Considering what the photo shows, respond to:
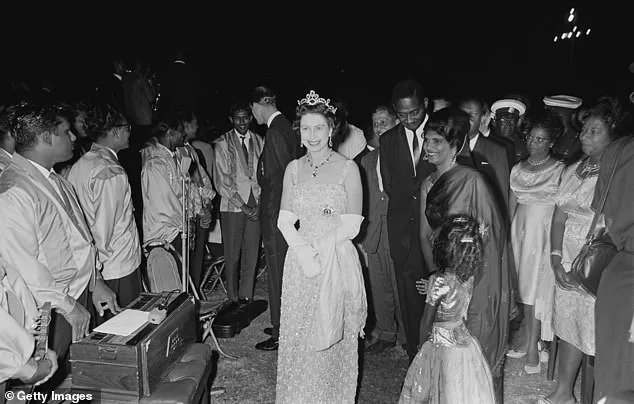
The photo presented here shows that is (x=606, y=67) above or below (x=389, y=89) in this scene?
above

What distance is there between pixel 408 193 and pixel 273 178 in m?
1.07

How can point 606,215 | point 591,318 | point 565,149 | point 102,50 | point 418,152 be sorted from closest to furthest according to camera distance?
point 606,215, point 591,318, point 418,152, point 565,149, point 102,50

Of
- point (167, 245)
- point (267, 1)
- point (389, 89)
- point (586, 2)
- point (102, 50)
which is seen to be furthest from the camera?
point (586, 2)

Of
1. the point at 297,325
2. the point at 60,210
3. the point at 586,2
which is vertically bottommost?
the point at 297,325

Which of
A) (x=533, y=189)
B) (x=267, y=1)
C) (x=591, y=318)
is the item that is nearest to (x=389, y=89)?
(x=267, y=1)

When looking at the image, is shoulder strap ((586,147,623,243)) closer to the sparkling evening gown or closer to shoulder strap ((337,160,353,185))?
the sparkling evening gown

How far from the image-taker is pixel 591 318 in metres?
3.24

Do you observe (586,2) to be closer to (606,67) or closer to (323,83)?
(606,67)

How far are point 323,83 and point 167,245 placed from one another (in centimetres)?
910

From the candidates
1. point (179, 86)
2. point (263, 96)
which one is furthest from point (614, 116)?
point (179, 86)

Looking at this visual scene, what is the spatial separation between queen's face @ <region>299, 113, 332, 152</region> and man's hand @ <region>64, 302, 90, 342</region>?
158 centimetres

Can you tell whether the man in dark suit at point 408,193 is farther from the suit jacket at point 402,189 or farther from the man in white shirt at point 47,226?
the man in white shirt at point 47,226

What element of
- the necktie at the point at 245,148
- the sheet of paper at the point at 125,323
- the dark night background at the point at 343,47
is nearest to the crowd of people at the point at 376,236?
the sheet of paper at the point at 125,323

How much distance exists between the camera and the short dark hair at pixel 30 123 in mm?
2904
